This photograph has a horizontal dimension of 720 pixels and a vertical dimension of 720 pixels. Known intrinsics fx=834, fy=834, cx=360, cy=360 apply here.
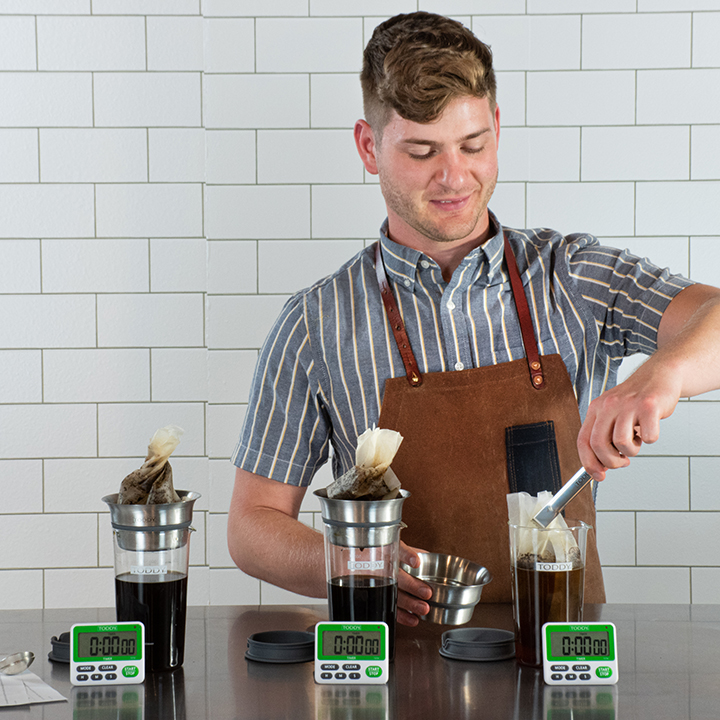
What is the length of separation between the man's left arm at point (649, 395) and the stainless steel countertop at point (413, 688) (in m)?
0.26

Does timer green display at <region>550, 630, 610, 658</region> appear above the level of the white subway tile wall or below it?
below

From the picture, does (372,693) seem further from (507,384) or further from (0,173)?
(0,173)

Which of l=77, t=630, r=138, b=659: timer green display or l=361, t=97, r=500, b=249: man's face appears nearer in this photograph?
l=77, t=630, r=138, b=659: timer green display

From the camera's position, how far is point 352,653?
973 mm

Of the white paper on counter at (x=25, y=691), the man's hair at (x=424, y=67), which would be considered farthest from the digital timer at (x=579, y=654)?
the man's hair at (x=424, y=67)

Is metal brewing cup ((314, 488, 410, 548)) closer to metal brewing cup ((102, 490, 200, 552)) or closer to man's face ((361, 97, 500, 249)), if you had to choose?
metal brewing cup ((102, 490, 200, 552))

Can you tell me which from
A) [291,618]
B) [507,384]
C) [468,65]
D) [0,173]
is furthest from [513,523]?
[0,173]

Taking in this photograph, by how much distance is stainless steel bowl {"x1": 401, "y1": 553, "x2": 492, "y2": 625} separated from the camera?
43.9 inches

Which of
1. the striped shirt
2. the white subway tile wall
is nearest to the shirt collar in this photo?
the striped shirt

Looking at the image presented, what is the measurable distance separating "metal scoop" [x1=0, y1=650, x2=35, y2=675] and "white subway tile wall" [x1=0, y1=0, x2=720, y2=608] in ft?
4.23

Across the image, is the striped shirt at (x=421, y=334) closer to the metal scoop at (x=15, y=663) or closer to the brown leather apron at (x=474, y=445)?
the brown leather apron at (x=474, y=445)

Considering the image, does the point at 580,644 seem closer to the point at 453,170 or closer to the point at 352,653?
the point at 352,653

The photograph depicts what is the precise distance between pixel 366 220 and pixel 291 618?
1318 millimetres

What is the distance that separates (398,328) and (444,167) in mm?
310
